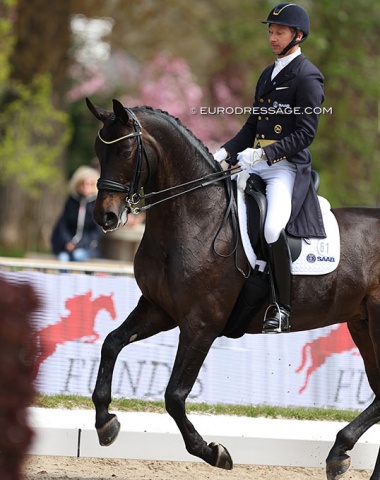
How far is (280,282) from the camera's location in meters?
6.38

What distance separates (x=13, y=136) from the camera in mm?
22469

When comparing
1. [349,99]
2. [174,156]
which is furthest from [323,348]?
[349,99]

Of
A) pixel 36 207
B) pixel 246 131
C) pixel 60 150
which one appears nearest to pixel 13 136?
pixel 60 150

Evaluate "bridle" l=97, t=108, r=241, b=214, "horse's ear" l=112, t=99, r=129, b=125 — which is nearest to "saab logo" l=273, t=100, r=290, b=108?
"bridle" l=97, t=108, r=241, b=214

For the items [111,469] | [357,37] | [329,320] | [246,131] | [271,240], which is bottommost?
[111,469]

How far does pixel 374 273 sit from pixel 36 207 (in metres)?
19.1

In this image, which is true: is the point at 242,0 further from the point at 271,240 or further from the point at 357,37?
the point at 271,240

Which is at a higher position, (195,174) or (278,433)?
(195,174)

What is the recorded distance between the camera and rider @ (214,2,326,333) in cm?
638

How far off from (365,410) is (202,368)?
198 centimetres

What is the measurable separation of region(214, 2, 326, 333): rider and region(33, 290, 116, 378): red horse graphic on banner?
2.34 m

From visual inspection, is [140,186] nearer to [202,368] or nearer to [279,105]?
[279,105]

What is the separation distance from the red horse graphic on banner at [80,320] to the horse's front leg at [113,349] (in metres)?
2.23

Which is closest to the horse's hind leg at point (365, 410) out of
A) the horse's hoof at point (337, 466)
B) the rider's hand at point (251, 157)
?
the horse's hoof at point (337, 466)
